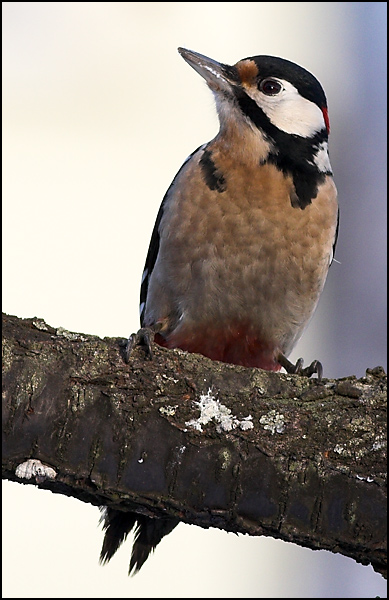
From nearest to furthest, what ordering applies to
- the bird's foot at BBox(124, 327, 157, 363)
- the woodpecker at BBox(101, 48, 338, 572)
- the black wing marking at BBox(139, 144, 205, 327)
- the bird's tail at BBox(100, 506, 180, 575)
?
1. the bird's foot at BBox(124, 327, 157, 363)
2. the bird's tail at BBox(100, 506, 180, 575)
3. the woodpecker at BBox(101, 48, 338, 572)
4. the black wing marking at BBox(139, 144, 205, 327)

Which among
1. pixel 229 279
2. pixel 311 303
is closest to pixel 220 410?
pixel 229 279

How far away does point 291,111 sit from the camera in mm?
2957

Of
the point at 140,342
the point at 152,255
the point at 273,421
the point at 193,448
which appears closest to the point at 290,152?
the point at 152,255

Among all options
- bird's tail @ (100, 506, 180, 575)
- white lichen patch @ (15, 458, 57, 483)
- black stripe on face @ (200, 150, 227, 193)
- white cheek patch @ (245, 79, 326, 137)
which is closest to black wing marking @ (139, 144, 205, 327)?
black stripe on face @ (200, 150, 227, 193)

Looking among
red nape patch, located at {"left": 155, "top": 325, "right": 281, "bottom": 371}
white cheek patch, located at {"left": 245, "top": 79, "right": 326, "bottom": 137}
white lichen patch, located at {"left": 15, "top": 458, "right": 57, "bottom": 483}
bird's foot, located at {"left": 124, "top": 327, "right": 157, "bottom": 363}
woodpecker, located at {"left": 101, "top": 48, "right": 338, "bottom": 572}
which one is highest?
white cheek patch, located at {"left": 245, "top": 79, "right": 326, "bottom": 137}

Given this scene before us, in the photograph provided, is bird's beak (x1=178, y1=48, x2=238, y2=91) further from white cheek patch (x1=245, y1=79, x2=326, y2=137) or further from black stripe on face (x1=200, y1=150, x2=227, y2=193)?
black stripe on face (x1=200, y1=150, x2=227, y2=193)

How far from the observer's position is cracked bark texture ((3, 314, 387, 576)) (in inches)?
71.6

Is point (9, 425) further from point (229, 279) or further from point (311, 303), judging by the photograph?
point (311, 303)

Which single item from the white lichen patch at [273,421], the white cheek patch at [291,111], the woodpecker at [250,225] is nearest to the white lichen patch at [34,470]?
the white lichen patch at [273,421]

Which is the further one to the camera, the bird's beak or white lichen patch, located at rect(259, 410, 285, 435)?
the bird's beak

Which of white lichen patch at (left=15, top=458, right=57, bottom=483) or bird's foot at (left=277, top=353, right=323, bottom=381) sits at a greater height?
bird's foot at (left=277, top=353, right=323, bottom=381)

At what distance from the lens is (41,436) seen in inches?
71.5

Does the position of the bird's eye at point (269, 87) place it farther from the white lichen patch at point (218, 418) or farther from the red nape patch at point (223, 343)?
the white lichen patch at point (218, 418)

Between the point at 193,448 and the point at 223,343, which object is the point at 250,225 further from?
the point at 193,448
